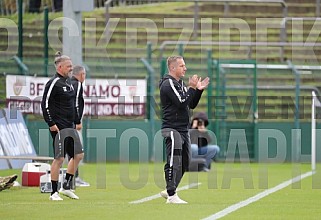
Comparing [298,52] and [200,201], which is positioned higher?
[298,52]

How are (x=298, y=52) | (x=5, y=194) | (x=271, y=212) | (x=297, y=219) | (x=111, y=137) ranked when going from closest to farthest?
(x=297, y=219), (x=271, y=212), (x=5, y=194), (x=111, y=137), (x=298, y=52)

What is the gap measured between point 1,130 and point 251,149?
25.5ft

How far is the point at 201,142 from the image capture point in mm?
22609

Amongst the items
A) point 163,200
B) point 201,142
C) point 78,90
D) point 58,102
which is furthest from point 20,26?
point 163,200

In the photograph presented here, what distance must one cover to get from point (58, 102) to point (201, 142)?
7804 mm

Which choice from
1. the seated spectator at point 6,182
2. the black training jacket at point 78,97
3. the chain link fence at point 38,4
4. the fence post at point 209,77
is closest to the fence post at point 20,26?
the chain link fence at point 38,4

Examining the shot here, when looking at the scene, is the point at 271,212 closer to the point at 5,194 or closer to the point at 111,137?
the point at 5,194

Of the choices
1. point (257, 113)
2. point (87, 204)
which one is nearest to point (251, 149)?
point (257, 113)

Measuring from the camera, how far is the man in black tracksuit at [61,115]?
14992 mm

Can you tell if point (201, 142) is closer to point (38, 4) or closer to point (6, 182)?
point (6, 182)

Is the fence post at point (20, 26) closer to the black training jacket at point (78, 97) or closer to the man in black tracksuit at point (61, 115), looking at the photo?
the black training jacket at point (78, 97)

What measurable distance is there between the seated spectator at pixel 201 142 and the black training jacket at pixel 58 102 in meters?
7.25

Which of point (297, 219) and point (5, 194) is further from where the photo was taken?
point (5, 194)

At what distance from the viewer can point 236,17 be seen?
32.2 meters
